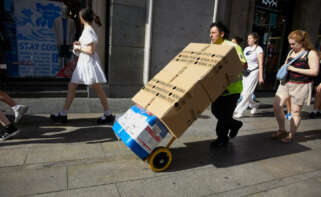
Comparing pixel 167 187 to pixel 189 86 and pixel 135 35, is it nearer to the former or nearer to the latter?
pixel 189 86

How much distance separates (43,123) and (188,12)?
5009 mm

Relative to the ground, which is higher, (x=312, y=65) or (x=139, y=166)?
(x=312, y=65)

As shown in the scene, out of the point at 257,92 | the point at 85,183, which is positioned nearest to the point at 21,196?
the point at 85,183

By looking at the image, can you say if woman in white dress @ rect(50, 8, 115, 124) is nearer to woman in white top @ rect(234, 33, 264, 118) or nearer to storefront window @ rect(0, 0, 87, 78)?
woman in white top @ rect(234, 33, 264, 118)

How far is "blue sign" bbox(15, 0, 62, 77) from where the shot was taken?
6.76 meters

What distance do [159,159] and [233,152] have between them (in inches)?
53.5

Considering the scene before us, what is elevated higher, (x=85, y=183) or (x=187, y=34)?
(x=187, y=34)

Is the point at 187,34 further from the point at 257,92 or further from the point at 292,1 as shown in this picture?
the point at 292,1

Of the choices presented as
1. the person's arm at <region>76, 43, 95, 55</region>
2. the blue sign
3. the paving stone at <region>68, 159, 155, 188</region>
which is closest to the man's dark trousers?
the paving stone at <region>68, 159, 155, 188</region>

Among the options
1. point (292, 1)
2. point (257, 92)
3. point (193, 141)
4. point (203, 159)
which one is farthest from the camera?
point (292, 1)

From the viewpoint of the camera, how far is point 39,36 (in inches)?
274

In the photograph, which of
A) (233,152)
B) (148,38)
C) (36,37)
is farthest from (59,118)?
(36,37)

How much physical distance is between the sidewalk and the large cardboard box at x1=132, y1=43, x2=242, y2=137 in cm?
68

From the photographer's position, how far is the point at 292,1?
10.5 meters
